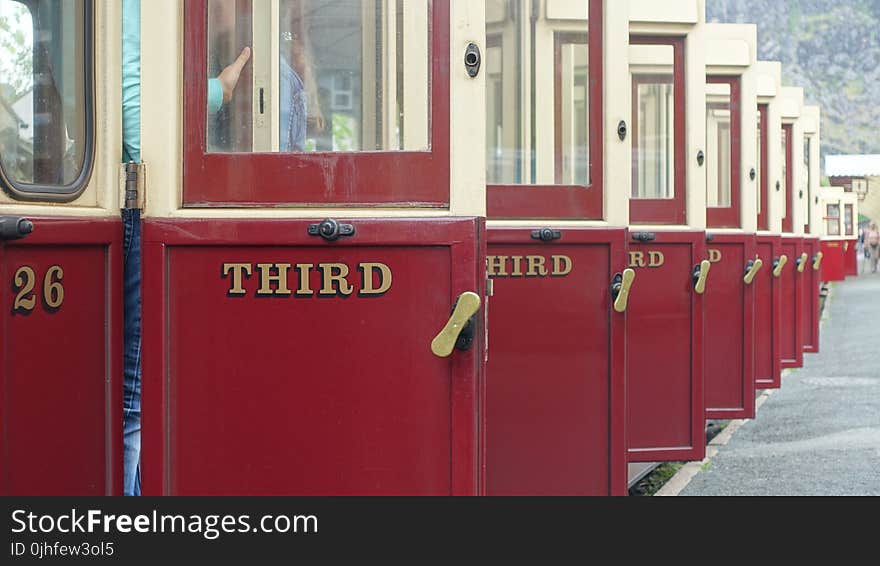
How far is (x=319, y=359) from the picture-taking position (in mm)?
2832

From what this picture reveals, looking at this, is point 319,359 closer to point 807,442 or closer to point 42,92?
point 42,92

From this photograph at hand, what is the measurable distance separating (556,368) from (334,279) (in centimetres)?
205

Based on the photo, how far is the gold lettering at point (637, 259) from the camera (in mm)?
6352

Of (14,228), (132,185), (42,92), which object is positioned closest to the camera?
(14,228)

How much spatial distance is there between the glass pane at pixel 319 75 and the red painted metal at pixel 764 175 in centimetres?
730

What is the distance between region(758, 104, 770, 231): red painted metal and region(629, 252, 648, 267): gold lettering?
3.65 m

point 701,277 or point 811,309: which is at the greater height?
point 701,277

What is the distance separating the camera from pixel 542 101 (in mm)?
4680

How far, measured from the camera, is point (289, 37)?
289cm

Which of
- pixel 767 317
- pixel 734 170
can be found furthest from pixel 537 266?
pixel 767 317

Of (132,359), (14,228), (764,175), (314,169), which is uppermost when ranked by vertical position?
(764,175)

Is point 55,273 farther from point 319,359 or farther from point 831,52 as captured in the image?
point 831,52

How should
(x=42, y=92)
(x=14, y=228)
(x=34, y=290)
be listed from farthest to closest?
(x=42, y=92) → (x=34, y=290) → (x=14, y=228)

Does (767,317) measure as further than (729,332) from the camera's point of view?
Yes
